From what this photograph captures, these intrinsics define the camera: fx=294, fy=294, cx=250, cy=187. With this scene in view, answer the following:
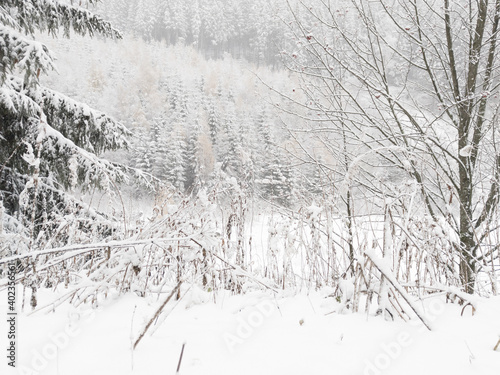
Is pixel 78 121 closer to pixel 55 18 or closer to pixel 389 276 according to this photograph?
pixel 55 18

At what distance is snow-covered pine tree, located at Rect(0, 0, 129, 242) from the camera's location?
3.74m

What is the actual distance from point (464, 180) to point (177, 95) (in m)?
44.0

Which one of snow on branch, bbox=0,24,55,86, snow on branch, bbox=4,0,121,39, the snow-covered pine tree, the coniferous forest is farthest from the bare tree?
snow on branch, bbox=4,0,121,39

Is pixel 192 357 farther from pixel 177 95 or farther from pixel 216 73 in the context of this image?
pixel 216 73

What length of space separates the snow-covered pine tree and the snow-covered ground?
3.16 m

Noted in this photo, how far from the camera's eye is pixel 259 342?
85cm

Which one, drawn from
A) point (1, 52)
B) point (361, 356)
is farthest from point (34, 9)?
point (361, 356)

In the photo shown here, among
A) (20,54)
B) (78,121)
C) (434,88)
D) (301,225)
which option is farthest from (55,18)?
(434,88)

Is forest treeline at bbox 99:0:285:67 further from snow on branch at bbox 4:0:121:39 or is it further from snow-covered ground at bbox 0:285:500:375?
snow-covered ground at bbox 0:285:500:375

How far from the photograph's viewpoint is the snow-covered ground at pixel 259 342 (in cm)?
73

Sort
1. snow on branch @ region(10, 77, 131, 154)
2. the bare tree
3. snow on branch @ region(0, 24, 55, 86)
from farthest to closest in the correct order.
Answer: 1. snow on branch @ region(10, 77, 131, 154)
2. snow on branch @ region(0, 24, 55, 86)
3. the bare tree

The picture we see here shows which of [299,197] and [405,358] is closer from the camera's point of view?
[405,358]

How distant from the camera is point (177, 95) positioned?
4247 cm

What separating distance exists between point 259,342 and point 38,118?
5.04 metres
